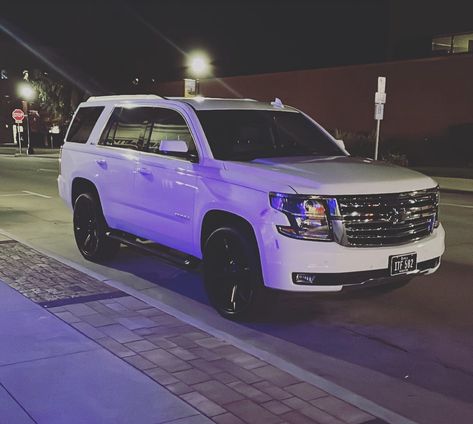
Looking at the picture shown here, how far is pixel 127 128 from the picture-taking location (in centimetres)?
759

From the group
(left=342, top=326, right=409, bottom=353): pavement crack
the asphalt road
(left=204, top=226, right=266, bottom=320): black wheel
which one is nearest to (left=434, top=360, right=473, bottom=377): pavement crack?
the asphalt road

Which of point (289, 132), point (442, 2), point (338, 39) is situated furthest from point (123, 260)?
point (338, 39)

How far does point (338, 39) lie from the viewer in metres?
53.8

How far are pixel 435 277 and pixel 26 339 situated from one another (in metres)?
4.81

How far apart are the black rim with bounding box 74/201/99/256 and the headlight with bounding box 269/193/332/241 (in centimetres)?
357


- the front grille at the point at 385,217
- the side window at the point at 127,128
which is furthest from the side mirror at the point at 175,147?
the front grille at the point at 385,217

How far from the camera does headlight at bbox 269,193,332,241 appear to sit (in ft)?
17.2

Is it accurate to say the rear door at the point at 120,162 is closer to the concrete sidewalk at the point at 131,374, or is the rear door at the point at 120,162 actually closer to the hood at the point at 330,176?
the concrete sidewalk at the point at 131,374

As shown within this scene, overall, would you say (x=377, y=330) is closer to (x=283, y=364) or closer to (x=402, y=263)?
(x=402, y=263)

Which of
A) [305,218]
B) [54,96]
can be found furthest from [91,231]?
[54,96]

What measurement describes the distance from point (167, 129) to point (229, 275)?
1.98m

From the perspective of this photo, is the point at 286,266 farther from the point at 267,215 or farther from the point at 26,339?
the point at 26,339

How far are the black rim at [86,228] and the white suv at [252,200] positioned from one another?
96mm

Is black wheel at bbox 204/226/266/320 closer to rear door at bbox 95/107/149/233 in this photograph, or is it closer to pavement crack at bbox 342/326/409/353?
A: pavement crack at bbox 342/326/409/353
